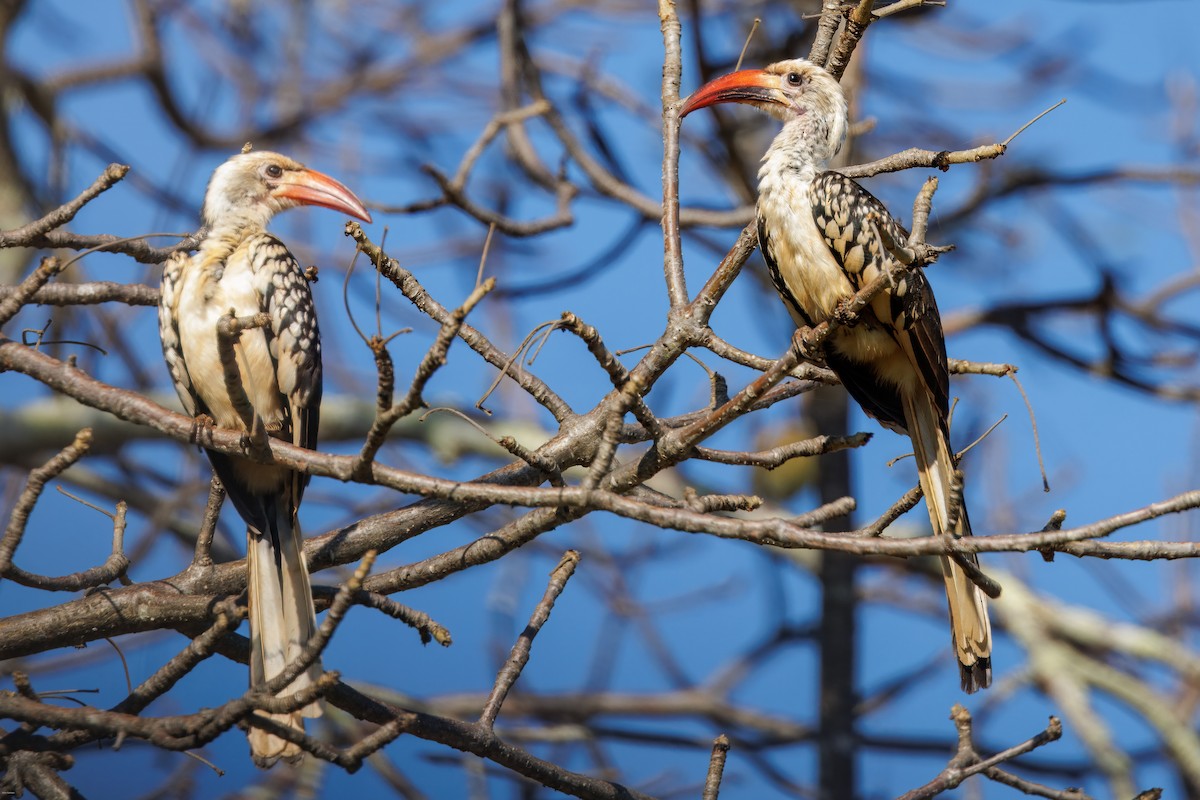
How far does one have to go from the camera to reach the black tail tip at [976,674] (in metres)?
2.88

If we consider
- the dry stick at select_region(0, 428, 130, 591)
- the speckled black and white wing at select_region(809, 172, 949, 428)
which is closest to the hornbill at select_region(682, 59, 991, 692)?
the speckled black and white wing at select_region(809, 172, 949, 428)

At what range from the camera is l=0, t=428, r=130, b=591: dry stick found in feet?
7.34

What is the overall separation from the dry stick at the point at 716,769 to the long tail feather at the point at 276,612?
0.89 m

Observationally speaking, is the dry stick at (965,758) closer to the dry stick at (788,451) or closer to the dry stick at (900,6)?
the dry stick at (788,451)

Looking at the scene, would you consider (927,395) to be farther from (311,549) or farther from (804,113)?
(311,549)

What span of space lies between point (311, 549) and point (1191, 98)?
6.44 m

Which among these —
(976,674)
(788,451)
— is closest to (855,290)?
(788,451)

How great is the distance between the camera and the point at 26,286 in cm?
239

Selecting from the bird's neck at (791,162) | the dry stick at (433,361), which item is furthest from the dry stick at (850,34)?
the dry stick at (433,361)

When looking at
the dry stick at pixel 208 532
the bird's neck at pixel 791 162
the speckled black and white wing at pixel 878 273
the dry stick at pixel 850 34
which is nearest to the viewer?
the dry stick at pixel 850 34

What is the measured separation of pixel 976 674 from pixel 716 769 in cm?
75

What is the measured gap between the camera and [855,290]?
3.32m

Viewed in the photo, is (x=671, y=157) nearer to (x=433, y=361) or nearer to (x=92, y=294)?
(x=433, y=361)

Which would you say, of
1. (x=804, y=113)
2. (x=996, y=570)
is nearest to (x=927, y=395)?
(x=804, y=113)
